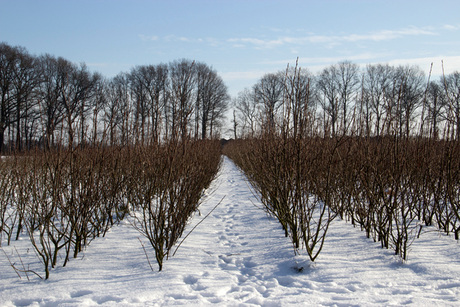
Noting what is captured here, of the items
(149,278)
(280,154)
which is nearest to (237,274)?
(149,278)

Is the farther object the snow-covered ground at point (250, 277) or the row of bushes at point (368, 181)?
the row of bushes at point (368, 181)

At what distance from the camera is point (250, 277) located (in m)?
2.95

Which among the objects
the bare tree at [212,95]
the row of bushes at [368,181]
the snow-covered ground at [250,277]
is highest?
the bare tree at [212,95]

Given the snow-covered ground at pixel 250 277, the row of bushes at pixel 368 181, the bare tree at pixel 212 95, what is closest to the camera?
the snow-covered ground at pixel 250 277

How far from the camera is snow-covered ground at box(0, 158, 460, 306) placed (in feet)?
7.83

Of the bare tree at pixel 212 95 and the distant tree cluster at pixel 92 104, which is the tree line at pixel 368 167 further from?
the bare tree at pixel 212 95

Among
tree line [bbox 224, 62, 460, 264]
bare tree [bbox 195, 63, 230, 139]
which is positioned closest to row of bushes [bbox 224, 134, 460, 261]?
tree line [bbox 224, 62, 460, 264]

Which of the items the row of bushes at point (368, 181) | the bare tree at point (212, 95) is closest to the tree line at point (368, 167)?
the row of bushes at point (368, 181)

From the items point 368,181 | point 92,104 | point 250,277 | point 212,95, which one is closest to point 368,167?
point 368,181

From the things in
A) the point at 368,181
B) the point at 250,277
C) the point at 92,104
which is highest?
the point at 92,104

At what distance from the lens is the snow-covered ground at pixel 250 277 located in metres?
2.39

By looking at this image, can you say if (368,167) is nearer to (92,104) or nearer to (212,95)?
(92,104)

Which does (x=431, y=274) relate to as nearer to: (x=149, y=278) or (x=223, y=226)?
(x=149, y=278)

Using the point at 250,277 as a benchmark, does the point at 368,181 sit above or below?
above
